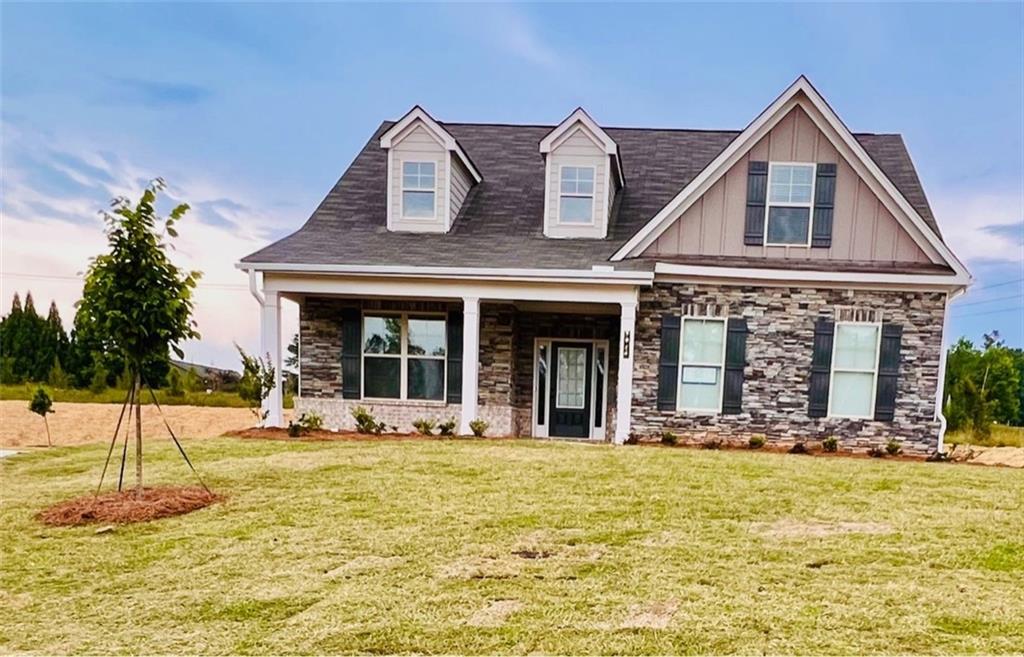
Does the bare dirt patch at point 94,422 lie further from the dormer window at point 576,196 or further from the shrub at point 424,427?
the dormer window at point 576,196

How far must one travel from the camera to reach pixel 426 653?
286cm

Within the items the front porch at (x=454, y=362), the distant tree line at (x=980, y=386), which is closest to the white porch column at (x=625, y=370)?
the front porch at (x=454, y=362)

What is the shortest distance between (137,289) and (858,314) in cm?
1043

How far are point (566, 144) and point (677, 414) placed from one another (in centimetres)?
555

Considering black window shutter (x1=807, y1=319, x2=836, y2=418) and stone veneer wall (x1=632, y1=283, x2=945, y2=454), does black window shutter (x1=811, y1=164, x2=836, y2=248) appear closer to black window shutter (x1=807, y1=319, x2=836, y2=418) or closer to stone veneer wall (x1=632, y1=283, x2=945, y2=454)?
stone veneer wall (x1=632, y1=283, x2=945, y2=454)

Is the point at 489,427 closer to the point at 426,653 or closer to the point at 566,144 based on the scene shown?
the point at 566,144

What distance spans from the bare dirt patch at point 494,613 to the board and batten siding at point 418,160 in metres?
9.07

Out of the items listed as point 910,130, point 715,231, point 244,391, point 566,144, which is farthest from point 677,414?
point 910,130

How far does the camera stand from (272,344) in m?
10.4

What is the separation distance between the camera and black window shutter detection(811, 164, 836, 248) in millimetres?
10109

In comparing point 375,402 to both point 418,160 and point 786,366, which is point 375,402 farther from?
point 786,366

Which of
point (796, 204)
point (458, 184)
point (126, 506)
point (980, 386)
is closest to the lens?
point (126, 506)

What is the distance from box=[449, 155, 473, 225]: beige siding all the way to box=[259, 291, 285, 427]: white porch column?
376 centimetres

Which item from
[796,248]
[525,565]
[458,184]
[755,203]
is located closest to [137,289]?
[525,565]
